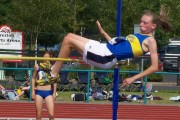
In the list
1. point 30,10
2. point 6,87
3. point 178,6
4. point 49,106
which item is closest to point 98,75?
point 6,87

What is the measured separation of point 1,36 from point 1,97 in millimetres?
5006

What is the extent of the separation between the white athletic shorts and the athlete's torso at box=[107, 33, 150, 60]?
0.06 m

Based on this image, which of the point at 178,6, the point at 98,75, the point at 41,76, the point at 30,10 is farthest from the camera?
the point at 178,6

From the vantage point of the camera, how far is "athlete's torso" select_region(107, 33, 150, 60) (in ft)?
22.3

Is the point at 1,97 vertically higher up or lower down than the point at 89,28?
lower down

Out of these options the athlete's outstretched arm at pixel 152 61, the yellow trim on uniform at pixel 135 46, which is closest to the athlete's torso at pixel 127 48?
the yellow trim on uniform at pixel 135 46

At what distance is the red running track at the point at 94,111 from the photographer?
46.2ft

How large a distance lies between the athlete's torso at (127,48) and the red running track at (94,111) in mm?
7047

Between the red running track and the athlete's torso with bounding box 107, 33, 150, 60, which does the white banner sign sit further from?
the athlete's torso with bounding box 107, 33, 150, 60

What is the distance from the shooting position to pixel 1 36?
67.1ft

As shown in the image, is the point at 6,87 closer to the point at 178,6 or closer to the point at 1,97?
the point at 1,97

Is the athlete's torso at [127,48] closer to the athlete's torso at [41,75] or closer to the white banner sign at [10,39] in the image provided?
the athlete's torso at [41,75]

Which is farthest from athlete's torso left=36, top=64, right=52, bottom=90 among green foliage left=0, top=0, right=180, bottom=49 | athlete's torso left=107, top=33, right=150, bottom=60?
green foliage left=0, top=0, right=180, bottom=49

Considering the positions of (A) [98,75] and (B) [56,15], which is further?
(B) [56,15]
